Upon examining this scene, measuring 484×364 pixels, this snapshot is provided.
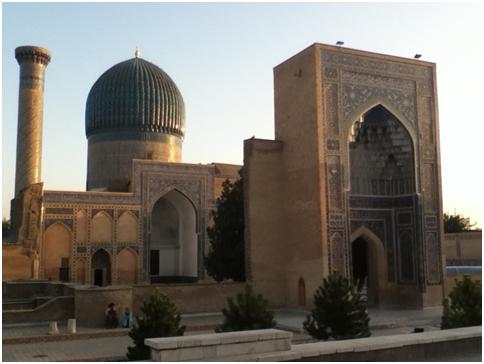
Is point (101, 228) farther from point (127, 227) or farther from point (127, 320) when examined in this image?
point (127, 320)

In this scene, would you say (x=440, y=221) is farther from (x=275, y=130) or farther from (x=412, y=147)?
(x=275, y=130)

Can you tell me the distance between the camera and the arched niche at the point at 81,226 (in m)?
19.9

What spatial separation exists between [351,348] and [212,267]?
9807 millimetres

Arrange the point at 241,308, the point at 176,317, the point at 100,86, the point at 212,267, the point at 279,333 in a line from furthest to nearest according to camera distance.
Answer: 1. the point at 100,86
2. the point at 212,267
3. the point at 241,308
4. the point at 176,317
5. the point at 279,333

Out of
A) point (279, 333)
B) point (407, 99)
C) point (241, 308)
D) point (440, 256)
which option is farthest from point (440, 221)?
point (279, 333)

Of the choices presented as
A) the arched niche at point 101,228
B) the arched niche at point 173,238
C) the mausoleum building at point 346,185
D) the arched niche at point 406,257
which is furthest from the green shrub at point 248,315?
the arched niche at point 173,238

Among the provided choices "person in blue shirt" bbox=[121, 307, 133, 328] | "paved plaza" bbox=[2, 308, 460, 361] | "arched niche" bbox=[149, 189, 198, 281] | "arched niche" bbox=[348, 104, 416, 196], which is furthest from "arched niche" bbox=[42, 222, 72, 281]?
"arched niche" bbox=[348, 104, 416, 196]

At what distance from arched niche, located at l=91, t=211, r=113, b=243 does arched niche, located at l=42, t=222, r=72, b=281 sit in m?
0.87

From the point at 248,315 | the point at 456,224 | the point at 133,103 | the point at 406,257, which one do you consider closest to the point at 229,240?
the point at 406,257

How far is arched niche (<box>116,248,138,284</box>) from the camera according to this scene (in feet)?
66.9

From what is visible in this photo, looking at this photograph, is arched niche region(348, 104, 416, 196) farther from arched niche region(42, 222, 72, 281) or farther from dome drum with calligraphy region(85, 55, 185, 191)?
dome drum with calligraphy region(85, 55, 185, 191)

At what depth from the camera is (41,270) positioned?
1898cm

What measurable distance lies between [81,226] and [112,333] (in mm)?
10760

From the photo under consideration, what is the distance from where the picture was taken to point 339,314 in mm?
7938
